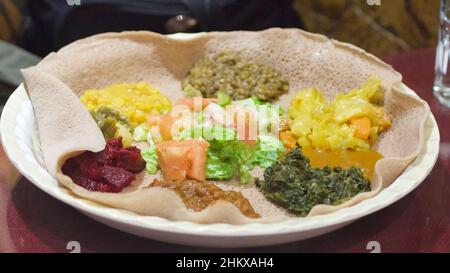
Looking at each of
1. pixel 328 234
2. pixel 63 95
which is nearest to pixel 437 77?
pixel 328 234

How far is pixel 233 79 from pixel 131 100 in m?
0.39

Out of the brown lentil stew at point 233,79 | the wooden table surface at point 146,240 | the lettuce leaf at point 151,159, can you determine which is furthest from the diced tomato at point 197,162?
the brown lentil stew at point 233,79

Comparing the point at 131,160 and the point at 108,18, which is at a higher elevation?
the point at 108,18

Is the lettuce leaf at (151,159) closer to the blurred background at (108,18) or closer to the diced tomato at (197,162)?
the diced tomato at (197,162)

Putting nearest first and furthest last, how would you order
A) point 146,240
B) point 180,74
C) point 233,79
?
point 146,240
point 233,79
point 180,74

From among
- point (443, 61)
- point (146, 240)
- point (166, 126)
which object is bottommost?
point (146, 240)

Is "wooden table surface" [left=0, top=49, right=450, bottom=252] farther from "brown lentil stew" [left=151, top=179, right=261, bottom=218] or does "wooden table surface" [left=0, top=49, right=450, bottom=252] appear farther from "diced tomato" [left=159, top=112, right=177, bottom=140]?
"diced tomato" [left=159, top=112, right=177, bottom=140]

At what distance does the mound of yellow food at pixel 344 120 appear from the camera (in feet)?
6.59

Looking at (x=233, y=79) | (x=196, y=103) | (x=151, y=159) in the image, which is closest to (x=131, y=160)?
(x=151, y=159)

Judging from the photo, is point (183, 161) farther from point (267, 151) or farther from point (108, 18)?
point (108, 18)

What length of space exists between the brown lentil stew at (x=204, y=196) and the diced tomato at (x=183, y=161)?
0.08 m

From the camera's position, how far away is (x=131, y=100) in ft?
7.13

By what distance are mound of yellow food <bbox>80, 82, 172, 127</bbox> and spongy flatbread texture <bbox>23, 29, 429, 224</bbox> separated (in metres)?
0.09

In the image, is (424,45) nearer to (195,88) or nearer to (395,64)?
(395,64)
